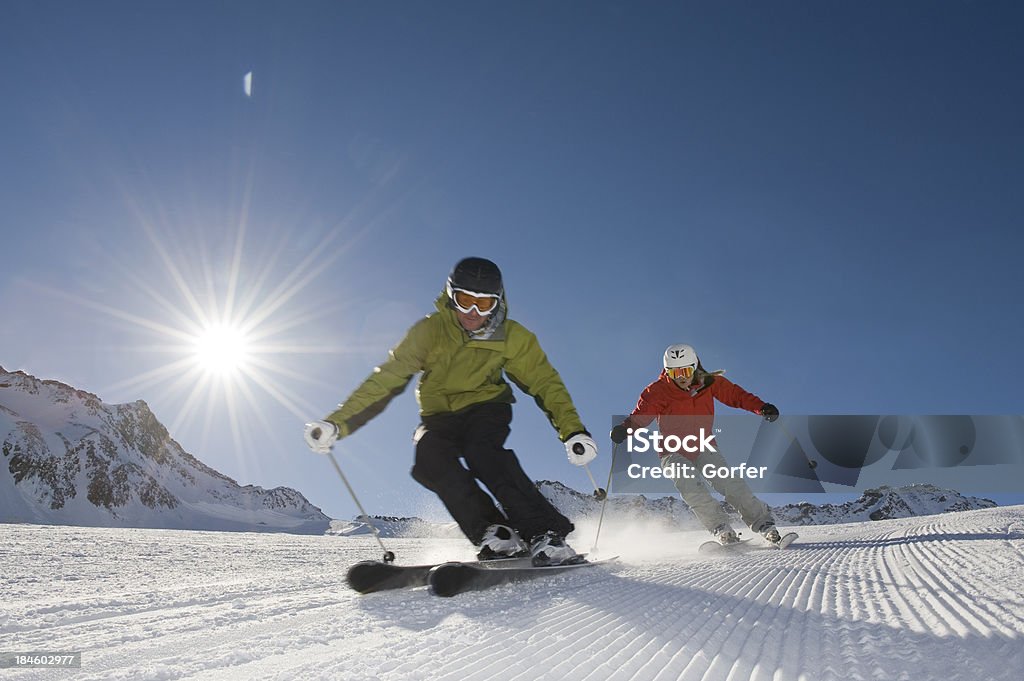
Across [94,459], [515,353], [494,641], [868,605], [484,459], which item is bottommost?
[868,605]

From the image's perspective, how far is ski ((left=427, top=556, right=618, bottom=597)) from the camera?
244 cm

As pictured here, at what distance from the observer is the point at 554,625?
190cm

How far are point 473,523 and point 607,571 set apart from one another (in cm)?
85

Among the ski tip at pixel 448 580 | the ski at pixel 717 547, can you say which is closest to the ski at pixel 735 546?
the ski at pixel 717 547

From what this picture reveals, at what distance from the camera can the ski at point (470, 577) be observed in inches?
96.2

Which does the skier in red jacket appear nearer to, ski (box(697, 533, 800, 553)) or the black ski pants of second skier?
ski (box(697, 533, 800, 553))

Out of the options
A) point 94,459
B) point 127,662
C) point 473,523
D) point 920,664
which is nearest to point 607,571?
point 473,523

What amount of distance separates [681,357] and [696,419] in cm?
69

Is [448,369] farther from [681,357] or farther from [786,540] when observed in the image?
[786,540]

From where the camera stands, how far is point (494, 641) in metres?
1.70

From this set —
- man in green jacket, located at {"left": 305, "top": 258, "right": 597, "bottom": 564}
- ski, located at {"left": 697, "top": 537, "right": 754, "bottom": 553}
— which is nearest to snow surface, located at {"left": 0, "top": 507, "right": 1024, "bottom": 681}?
man in green jacket, located at {"left": 305, "top": 258, "right": 597, "bottom": 564}

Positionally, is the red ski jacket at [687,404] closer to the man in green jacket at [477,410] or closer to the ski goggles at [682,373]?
the ski goggles at [682,373]

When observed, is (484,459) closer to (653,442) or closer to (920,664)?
(920,664)

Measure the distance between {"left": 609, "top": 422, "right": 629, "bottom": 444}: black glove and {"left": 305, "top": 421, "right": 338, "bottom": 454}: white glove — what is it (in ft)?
9.92
